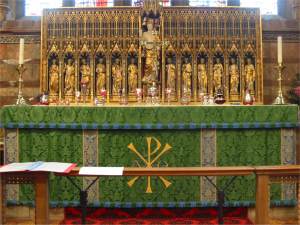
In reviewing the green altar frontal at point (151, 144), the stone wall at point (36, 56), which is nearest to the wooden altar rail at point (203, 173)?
the green altar frontal at point (151, 144)

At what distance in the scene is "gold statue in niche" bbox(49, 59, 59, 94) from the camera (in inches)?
262

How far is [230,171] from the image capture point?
10.5 ft

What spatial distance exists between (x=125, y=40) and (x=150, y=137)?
243 cm

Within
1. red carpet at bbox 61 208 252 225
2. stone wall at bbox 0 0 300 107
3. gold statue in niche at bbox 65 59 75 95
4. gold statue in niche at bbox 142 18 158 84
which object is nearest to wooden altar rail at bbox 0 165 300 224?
red carpet at bbox 61 208 252 225

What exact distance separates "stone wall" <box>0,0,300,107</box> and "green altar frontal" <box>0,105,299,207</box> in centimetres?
267

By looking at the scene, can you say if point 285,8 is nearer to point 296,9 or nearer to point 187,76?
point 296,9

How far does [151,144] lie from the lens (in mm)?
5016

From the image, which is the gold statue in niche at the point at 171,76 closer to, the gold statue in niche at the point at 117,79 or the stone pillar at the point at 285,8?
the gold statue in niche at the point at 117,79

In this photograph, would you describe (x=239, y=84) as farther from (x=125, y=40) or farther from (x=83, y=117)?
(x=83, y=117)

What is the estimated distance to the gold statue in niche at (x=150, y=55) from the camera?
6.45m

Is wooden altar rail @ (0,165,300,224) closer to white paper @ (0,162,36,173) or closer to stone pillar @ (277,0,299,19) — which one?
white paper @ (0,162,36,173)

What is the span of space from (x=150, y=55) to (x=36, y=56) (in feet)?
8.52

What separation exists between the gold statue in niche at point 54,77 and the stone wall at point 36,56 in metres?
1.03

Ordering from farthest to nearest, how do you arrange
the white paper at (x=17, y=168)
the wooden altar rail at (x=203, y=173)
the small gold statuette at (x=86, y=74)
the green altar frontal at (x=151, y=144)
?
the small gold statuette at (x=86, y=74), the green altar frontal at (x=151, y=144), the wooden altar rail at (x=203, y=173), the white paper at (x=17, y=168)
